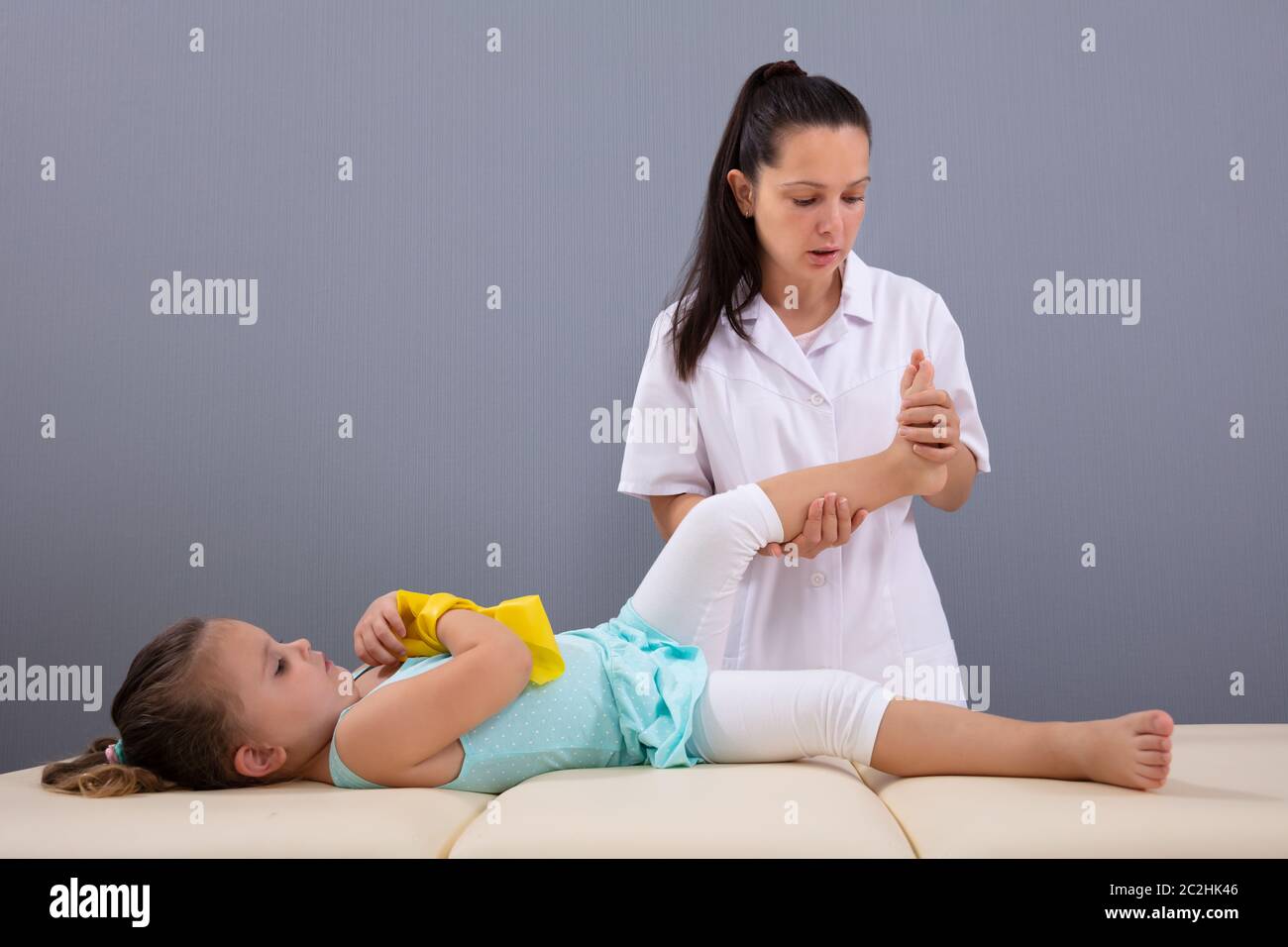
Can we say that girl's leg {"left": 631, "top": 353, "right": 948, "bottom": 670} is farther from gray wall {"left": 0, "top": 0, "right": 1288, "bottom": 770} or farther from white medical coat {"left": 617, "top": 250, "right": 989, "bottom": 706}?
gray wall {"left": 0, "top": 0, "right": 1288, "bottom": 770}

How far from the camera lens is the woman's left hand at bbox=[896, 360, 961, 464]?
1.39 meters

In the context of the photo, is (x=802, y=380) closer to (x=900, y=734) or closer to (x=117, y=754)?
(x=900, y=734)

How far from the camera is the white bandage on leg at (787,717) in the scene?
3.86 feet

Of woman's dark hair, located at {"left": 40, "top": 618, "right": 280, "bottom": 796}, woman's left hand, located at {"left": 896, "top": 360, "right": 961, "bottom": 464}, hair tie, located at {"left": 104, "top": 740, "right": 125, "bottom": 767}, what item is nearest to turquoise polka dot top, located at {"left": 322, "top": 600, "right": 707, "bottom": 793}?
woman's dark hair, located at {"left": 40, "top": 618, "right": 280, "bottom": 796}

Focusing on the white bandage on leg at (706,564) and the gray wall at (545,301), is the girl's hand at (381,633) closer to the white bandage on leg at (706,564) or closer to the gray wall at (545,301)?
the white bandage on leg at (706,564)

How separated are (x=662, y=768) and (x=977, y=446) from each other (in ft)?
2.42

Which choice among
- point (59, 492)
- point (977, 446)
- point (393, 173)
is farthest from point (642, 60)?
point (59, 492)

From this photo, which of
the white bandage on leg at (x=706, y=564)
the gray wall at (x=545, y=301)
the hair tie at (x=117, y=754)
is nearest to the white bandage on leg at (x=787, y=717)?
the white bandage on leg at (x=706, y=564)

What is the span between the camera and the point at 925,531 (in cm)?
212

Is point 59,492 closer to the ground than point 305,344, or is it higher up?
closer to the ground

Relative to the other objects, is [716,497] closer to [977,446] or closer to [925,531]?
[977,446]

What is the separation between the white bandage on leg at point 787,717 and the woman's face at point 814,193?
66cm

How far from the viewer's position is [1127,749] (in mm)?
1022

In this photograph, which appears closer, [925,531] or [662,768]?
[662,768]
